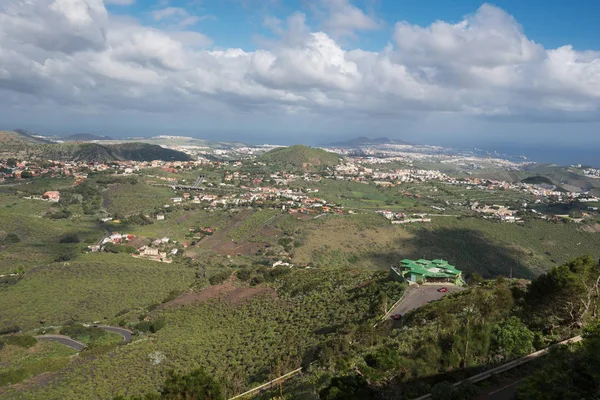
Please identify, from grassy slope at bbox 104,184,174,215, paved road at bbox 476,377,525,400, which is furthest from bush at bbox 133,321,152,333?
grassy slope at bbox 104,184,174,215

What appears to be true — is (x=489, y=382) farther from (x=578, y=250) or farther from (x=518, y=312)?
(x=578, y=250)

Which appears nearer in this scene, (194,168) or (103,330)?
(103,330)

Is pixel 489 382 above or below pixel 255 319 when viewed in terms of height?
above

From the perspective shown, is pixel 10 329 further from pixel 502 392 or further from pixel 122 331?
pixel 502 392

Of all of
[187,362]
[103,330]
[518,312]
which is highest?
[518,312]

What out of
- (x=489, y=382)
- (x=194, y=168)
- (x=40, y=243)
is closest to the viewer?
(x=489, y=382)

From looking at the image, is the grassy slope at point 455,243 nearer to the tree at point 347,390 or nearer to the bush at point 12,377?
the bush at point 12,377

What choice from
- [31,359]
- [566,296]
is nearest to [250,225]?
[31,359]

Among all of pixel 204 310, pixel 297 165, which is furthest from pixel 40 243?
pixel 297 165

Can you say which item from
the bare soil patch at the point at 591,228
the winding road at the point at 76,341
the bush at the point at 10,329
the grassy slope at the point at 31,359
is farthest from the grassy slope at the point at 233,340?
the bare soil patch at the point at 591,228
